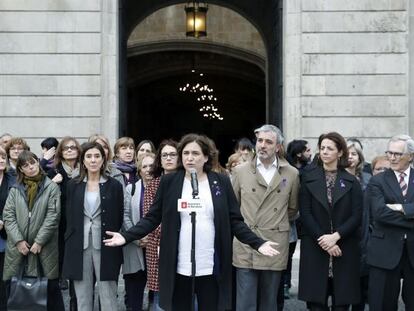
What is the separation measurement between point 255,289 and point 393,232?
1.41 m

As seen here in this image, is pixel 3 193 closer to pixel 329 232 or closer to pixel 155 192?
pixel 155 192

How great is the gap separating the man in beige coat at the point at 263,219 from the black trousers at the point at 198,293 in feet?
3.22

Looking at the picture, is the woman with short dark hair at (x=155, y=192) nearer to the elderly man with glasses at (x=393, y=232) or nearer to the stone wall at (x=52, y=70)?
the elderly man with glasses at (x=393, y=232)

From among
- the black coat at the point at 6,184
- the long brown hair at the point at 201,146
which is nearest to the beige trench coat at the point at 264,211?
the long brown hair at the point at 201,146

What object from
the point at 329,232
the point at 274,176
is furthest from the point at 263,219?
the point at 329,232

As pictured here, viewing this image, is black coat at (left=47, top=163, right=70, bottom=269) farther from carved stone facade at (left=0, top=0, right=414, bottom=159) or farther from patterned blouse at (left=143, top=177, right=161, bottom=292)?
carved stone facade at (left=0, top=0, right=414, bottom=159)

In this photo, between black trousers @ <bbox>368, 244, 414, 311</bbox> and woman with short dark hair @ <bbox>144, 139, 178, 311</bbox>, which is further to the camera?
woman with short dark hair @ <bbox>144, 139, 178, 311</bbox>

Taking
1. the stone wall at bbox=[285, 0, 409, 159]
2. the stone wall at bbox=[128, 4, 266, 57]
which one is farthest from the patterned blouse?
the stone wall at bbox=[128, 4, 266, 57]

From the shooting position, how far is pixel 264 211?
7293mm

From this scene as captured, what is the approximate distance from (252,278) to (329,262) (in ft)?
2.44

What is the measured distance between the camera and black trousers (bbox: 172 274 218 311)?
20.6ft

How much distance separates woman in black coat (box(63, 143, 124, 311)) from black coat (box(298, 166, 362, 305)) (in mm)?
1795

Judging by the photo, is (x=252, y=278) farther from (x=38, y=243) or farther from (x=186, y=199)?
(x=38, y=243)

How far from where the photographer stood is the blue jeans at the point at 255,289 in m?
7.27
